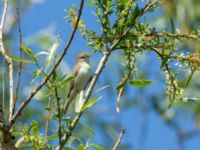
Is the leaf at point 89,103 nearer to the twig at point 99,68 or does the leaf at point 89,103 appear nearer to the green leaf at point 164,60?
the twig at point 99,68

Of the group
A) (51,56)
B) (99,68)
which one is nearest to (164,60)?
(99,68)

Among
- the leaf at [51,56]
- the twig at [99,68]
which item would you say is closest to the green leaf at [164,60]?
the twig at [99,68]

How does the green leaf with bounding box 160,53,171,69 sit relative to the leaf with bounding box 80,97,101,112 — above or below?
above

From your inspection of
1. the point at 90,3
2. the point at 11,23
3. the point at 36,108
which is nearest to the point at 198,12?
the point at 36,108

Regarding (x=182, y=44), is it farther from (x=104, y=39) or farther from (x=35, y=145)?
(x=35, y=145)

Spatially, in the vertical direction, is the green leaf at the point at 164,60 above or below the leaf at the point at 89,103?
above

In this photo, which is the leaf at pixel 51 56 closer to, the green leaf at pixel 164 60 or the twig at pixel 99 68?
the twig at pixel 99 68

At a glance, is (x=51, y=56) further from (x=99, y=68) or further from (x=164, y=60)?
(x=164, y=60)

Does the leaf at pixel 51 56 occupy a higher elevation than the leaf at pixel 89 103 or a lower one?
higher

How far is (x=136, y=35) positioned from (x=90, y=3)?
0.13 meters

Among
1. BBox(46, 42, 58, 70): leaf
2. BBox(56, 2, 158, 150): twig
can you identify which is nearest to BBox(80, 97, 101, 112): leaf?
BBox(56, 2, 158, 150): twig

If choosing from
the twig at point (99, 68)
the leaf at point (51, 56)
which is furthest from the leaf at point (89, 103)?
the leaf at point (51, 56)

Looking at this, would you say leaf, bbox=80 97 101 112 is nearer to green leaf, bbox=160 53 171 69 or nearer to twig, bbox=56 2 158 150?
twig, bbox=56 2 158 150

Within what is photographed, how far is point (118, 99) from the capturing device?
146 cm
